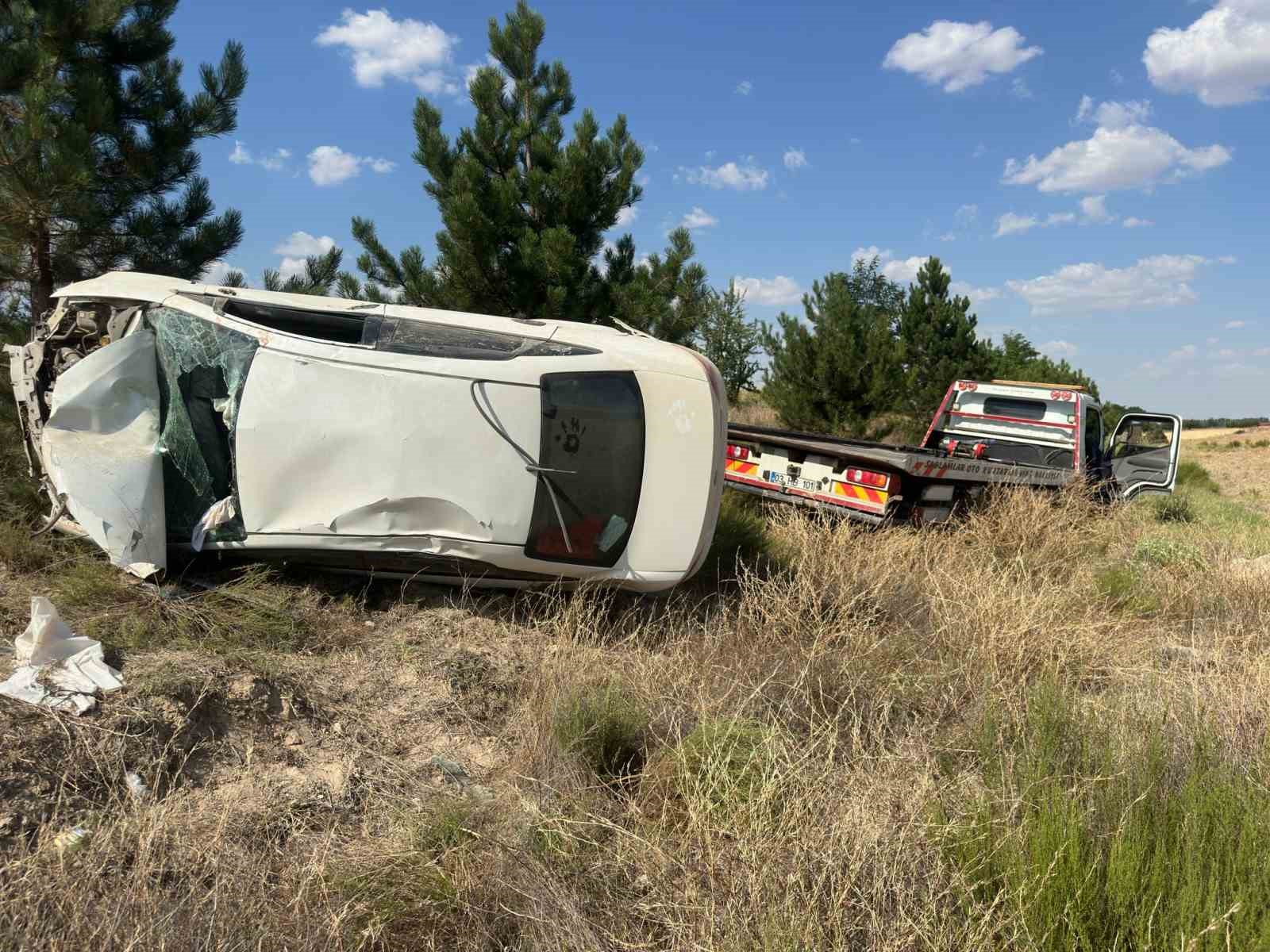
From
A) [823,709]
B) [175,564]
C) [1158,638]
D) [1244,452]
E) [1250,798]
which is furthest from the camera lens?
[1244,452]

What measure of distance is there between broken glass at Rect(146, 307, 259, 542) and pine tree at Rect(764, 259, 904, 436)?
37.9 ft

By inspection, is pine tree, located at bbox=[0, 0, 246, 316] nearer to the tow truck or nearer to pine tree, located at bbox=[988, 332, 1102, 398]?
the tow truck

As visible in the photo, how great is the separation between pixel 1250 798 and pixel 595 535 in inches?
138

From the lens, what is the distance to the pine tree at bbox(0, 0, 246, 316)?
6.30m

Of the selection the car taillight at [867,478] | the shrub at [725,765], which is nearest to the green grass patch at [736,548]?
the car taillight at [867,478]

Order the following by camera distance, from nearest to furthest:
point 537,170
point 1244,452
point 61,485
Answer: point 61,485 < point 537,170 < point 1244,452

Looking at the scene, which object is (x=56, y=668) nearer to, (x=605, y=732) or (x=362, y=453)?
(x=362, y=453)

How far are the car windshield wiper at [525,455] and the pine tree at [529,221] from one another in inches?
200

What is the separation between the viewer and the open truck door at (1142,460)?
35.8ft

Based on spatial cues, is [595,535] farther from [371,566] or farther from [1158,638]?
[1158,638]

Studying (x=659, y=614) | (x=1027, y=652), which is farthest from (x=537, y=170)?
(x=1027, y=652)

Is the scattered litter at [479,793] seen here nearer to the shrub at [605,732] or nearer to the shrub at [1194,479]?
the shrub at [605,732]

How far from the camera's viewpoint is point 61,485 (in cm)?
483

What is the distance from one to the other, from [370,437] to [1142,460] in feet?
37.2
